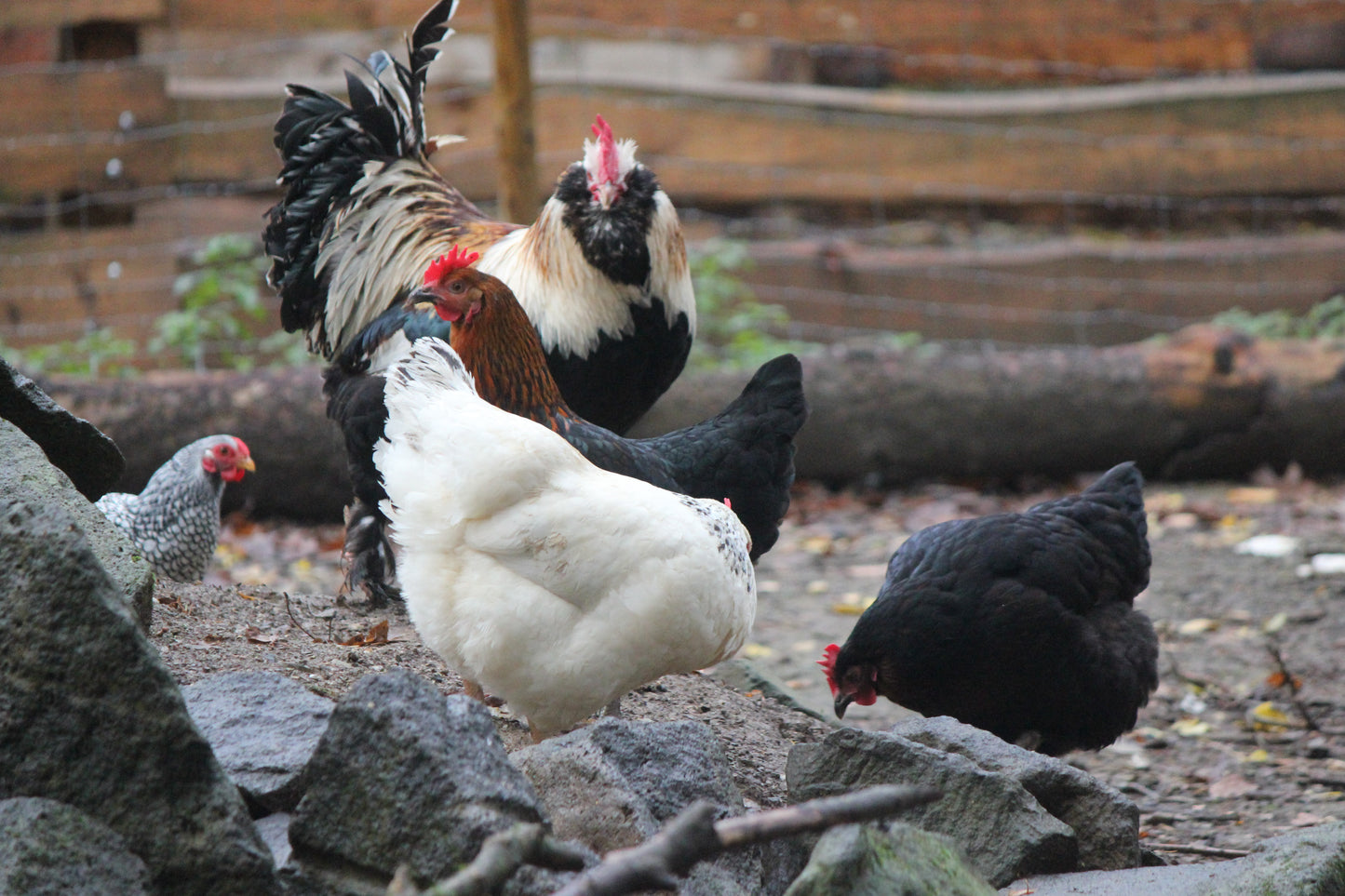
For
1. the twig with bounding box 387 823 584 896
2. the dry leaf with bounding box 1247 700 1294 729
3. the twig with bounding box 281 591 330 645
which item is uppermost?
the twig with bounding box 387 823 584 896

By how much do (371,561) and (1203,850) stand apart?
8.93ft

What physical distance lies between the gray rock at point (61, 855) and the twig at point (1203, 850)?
2.49m

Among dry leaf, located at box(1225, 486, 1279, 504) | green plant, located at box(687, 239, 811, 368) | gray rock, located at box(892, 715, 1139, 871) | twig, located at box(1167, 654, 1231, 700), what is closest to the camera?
gray rock, located at box(892, 715, 1139, 871)

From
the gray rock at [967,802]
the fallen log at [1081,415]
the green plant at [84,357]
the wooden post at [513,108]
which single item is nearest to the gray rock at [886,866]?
the gray rock at [967,802]

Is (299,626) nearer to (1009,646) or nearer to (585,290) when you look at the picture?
(585,290)

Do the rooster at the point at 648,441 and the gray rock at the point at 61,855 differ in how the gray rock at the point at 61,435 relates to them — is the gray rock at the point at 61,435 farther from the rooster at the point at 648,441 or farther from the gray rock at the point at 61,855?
the gray rock at the point at 61,855

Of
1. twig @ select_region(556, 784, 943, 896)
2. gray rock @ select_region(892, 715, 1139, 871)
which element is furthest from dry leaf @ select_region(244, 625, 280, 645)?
twig @ select_region(556, 784, 943, 896)

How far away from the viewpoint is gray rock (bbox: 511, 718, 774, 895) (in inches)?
92.1

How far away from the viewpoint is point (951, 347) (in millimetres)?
9203

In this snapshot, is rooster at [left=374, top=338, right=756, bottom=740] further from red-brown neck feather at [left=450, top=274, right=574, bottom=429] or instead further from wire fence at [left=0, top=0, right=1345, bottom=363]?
wire fence at [left=0, top=0, right=1345, bottom=363]

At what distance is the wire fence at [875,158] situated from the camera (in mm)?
8820

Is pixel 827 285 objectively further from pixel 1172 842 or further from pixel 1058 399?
pixel 1172 842

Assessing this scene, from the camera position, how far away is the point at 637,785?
8.19 ft

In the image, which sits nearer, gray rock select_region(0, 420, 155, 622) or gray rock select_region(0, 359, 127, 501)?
gray rock select_region(0, 420, 155, 622)
